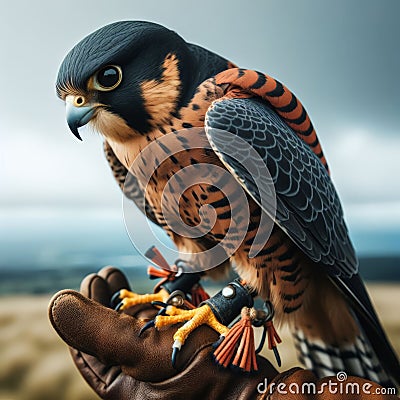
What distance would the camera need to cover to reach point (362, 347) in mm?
973

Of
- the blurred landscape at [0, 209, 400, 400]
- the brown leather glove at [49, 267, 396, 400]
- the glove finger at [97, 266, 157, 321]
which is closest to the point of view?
the brown leather glove at [49, 267, 396, 400]

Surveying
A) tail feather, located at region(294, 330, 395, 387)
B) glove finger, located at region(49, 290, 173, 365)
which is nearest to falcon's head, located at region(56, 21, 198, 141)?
glove finger, located at region(49, 290, 173, 365)

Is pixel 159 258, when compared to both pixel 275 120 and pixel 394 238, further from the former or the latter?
pixel 394 238

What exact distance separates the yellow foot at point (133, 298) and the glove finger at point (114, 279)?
4cm

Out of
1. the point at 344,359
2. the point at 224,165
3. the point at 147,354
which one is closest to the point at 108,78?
the point at 224,165

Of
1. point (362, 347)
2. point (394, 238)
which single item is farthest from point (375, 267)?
point (362, 347)

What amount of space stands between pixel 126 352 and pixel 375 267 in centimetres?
150

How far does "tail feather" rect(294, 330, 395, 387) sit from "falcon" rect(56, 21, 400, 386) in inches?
1.5

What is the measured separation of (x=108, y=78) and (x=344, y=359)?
0.74 metres

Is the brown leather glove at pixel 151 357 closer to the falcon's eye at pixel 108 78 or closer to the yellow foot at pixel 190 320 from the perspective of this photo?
the yellow foot at pixel 190 320

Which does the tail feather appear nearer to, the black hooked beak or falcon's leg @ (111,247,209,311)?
falcon's leg @ (111,247,209,311)

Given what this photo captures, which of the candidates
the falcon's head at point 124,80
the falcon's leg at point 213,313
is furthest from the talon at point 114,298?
the falcon's head at point 124,80

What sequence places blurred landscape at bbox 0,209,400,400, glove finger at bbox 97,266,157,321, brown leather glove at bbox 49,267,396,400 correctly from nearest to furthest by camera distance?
brown leather glove at bbox 49,267,396,400 < glove finger at bbox 97,266,157,321 < blurred landscape at bbox 0,209,400,400

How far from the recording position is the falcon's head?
2.46ft
